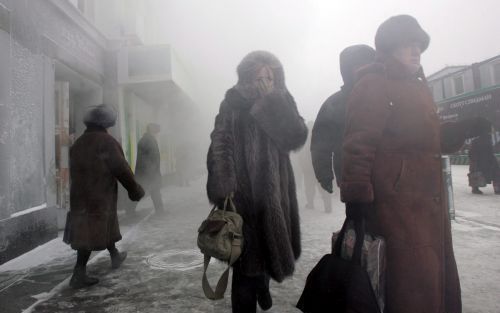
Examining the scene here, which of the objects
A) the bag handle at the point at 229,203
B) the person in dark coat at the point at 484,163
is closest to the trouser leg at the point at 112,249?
the bag handle at the point at 229,203

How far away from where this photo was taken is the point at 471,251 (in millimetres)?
4039

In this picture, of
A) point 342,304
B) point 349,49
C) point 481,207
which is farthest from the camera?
point 481,207

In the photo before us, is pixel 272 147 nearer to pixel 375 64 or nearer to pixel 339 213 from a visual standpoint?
pixel 375 64

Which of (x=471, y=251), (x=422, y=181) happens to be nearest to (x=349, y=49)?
(x=422, y=181)

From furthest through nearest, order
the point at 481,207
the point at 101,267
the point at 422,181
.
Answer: the point at 481,207
the point at 101,267
the point at 422,181

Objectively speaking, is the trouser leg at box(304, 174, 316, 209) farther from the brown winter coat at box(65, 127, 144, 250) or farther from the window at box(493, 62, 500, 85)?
the window at box(493, 62, 500, 85)

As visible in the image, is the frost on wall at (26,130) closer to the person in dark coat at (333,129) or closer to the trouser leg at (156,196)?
the trouser leg at (156,196)

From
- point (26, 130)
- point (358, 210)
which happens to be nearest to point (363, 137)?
point (358, 210)

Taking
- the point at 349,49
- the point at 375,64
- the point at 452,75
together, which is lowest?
the point at 375,64

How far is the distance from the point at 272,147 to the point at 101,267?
2.76m

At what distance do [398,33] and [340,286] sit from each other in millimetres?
1387

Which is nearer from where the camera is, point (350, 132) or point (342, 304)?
point (342, 304)

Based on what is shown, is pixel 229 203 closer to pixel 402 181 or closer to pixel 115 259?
pixel 402 181

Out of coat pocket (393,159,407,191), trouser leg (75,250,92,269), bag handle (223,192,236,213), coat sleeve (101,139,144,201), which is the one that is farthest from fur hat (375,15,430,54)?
trouser leg (75,250,92,269)
